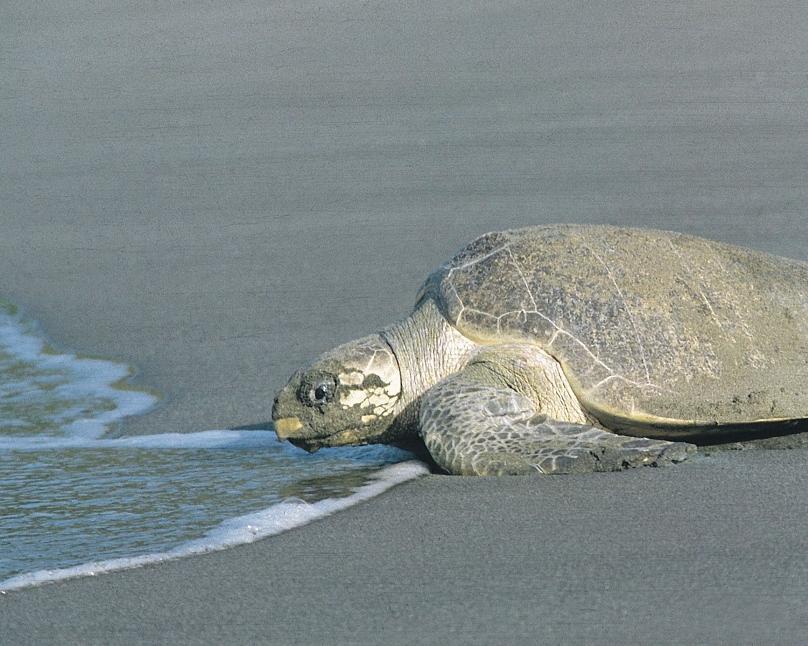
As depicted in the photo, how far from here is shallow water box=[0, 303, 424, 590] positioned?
3232 mm

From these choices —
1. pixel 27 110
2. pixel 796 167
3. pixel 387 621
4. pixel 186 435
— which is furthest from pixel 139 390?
pixel 27 110

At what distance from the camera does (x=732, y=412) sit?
3932 millimetres

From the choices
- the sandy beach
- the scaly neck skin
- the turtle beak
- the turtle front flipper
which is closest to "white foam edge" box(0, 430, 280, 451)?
the sandy beach

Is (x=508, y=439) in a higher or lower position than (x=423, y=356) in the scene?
lower

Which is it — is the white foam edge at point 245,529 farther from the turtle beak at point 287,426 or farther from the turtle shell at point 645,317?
the turtle shell at point 645,317

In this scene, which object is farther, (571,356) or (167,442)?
(167,442)

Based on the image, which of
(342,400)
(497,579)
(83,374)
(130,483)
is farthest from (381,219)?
(497,579)

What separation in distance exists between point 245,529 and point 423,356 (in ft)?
3.86

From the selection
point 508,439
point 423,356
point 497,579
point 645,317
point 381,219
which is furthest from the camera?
point 381,219

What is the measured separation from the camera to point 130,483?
3.95 meters

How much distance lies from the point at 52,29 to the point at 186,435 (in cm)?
822

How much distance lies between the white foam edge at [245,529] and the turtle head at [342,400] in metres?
0.35

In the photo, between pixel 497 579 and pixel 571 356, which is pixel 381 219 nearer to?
pixel 571 356

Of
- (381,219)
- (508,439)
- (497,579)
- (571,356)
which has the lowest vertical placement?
(497,579)
